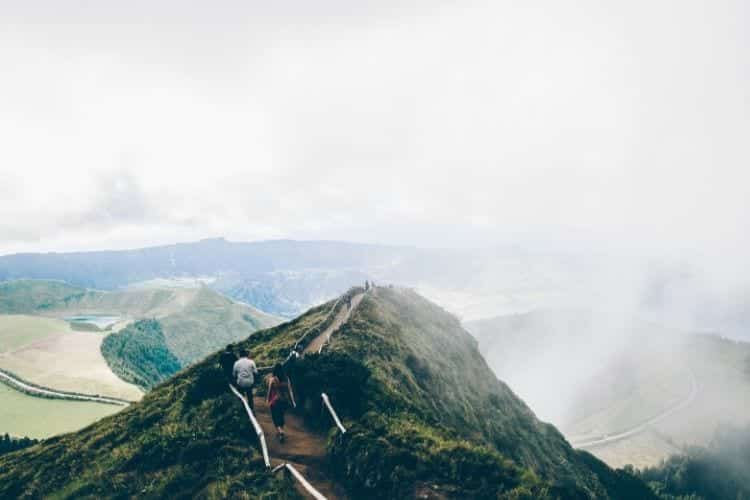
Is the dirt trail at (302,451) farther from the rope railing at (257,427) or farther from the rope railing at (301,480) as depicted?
the rope railing at (257,427)

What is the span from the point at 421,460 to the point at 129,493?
12.2 meters

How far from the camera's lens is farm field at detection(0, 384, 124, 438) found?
162250mm

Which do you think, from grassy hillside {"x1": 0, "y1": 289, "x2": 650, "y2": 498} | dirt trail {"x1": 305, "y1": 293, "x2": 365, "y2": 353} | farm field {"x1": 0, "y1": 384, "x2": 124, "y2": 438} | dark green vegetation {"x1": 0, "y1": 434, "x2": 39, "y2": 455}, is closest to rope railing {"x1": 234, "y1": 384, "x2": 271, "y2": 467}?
grassy hillside {"x1": 0, "y1": 289, "x2": 650, "y2": 498}

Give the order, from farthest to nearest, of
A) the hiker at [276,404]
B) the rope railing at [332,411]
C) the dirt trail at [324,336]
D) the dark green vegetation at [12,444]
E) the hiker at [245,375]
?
the dark green vegetation at [12,444]
the dirt trail at [324,336]
the hiker at [245,375]
the hiker at [276,404]
the rope railing at [332,411]

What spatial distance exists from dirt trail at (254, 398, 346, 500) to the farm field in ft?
555

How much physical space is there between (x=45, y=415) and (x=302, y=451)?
202303mm

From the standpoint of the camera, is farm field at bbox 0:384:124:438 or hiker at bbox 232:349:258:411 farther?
farm field at bbox 0:384:124:438

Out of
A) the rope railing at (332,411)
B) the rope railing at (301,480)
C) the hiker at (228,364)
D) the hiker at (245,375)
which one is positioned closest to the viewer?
the rope railing at (301,480)

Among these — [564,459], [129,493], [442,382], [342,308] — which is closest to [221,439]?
[129,493]

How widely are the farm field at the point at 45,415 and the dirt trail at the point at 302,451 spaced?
169 m

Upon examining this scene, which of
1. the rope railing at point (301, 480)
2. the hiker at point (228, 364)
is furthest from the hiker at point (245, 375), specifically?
the rope railing at point (301, 480)

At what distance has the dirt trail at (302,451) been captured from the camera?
19.7 metres

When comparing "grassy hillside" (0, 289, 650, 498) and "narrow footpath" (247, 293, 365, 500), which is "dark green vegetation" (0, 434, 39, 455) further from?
"narrow footpath" (247, 293, 365, 500)

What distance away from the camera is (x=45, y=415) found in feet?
588
